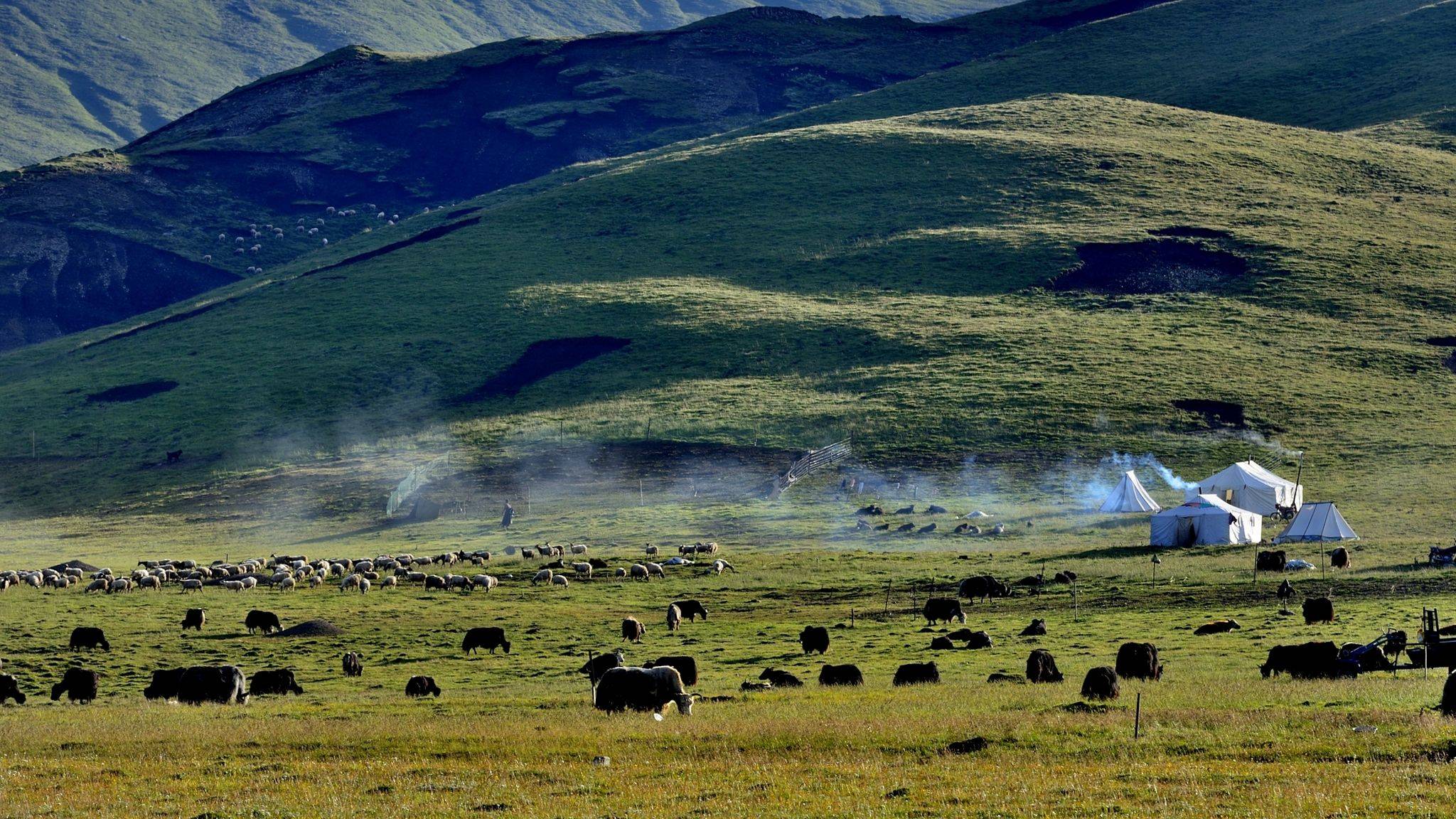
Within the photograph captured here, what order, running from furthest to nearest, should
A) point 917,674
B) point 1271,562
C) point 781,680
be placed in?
1. point 1271,562
2. point 781,680
3. point 917,674

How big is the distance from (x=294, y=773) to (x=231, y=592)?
1563 inches

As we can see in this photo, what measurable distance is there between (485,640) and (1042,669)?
18.2 meters

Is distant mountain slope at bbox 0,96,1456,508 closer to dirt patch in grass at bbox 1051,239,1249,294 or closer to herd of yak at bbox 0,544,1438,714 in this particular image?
dirt patch in grass at bbox 1051,239,1249,294

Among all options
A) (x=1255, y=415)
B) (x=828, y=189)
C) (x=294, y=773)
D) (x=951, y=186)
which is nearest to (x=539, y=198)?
(x=828, y=189)

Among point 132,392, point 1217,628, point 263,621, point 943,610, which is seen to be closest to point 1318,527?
point 943,610

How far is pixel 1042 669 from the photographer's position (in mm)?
31047

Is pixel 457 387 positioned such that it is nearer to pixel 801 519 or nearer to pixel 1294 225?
pixel 801 519

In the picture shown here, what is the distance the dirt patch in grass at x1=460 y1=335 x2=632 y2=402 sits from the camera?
119 m

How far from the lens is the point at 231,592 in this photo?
197 ft

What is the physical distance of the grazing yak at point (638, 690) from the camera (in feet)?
92.5

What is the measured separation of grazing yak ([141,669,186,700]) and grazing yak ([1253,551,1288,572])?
39.1 m

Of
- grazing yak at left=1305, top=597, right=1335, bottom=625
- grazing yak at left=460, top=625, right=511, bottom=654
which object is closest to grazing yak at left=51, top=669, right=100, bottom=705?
grazing yak at left=460, top=625, right=511, bottom=654

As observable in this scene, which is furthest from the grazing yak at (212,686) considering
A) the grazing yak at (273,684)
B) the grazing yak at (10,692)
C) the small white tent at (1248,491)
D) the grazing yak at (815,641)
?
the small white tent at (1248,491)

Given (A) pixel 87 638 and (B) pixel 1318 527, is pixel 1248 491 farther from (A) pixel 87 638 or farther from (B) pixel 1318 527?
(A) pixel 87 638
